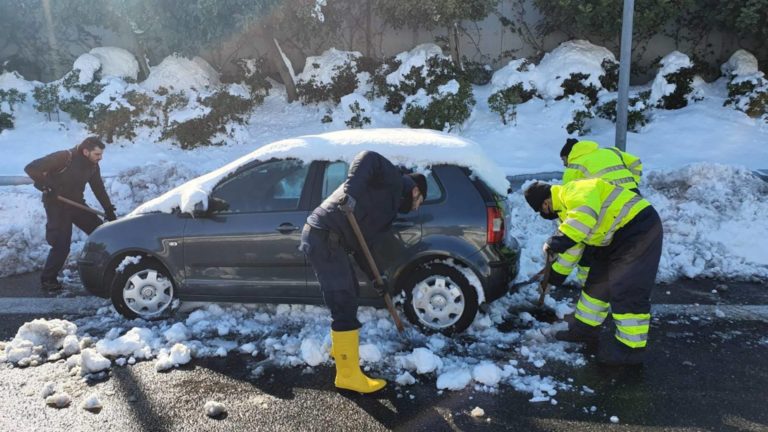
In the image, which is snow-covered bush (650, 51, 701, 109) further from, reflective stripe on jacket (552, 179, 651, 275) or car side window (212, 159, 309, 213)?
car side window (212, 159, 309, 213)


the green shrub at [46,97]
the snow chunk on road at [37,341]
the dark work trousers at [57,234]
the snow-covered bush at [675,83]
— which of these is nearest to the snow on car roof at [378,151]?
the snow chunk on road at [37,341]

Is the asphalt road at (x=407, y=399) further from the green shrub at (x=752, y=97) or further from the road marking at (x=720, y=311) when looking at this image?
the green shrub at (x=752, y=97)

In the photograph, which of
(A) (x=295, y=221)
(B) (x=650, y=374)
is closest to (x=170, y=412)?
(A) (x=295, y=221)

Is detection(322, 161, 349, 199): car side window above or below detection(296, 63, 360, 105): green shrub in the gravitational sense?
below

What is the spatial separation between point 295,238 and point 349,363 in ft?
4.11

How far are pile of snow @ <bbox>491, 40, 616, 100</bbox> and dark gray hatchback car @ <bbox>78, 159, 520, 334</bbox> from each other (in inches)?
269

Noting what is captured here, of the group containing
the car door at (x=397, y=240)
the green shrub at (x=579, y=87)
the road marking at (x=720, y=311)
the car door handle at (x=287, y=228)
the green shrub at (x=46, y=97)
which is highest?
the green shrub at (x=46, y=97)

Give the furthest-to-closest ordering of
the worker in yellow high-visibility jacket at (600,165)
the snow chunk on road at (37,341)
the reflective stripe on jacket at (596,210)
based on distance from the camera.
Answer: the worker in yellow high-visibility jacket at (600,165)
the snow chunk on road at (37,341)
the reflective stripe on jacket at (596,210)

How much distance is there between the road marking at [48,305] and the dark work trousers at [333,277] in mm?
2735

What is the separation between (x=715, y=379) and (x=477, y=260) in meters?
1.77

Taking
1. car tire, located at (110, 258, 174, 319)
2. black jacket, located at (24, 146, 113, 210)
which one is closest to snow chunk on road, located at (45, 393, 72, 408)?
car tire, located at (110, 258, 174, 319)

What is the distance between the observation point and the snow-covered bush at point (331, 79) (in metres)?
11.3

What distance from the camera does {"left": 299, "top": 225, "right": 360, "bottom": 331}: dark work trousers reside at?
3.69m

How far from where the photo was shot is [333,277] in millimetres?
3697
